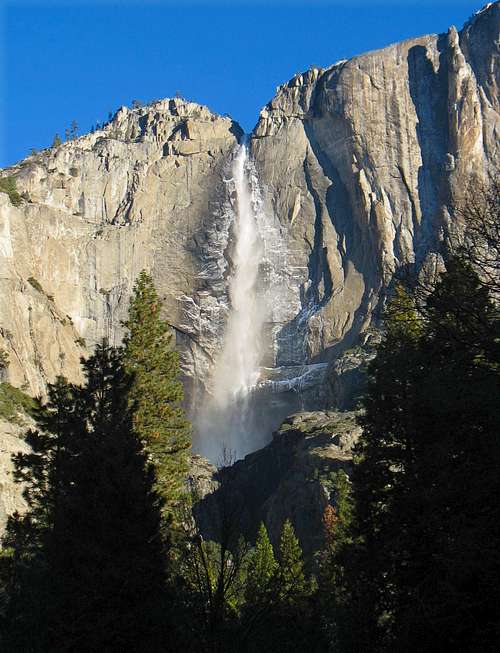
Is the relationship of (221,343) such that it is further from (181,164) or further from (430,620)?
(430,620)

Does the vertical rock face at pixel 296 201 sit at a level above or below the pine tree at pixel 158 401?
above

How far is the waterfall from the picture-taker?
288ft

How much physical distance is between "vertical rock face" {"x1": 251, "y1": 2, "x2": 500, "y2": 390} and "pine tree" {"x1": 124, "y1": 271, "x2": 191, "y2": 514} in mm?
54924

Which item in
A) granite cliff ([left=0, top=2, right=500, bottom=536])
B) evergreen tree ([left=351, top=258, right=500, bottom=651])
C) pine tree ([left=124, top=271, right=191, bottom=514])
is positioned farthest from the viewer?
granite cliff ([left=0, top=2, right=500, bottom=536])

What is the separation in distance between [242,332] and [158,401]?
213 ft

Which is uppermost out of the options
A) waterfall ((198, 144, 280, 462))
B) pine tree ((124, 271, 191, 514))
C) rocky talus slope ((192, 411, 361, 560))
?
waterfall ((198, 144, 280, 462))

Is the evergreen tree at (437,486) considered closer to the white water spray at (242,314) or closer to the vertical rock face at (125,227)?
the vertical rock face at (125,227)

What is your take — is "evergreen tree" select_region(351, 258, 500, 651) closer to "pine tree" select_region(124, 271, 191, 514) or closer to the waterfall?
"pine tree" select_region(124, 271, 191, 514)

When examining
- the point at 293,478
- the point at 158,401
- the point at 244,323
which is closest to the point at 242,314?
the point at 244,323

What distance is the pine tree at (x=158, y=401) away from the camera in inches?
1021

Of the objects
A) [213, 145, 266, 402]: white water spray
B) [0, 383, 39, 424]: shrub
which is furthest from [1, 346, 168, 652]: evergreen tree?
[213, 145, 266, 402]: white water spray

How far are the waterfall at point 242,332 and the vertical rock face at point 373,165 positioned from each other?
2783mm

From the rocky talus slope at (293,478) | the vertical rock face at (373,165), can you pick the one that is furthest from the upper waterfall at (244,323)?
the rocky talus slope at (293,478)

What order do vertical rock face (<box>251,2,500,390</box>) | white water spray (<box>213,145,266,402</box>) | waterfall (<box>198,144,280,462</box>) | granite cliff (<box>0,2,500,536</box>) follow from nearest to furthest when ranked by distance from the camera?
granite cliff (<box>0,2,500,536</box>), vertical rock face (<box>251,2,500,390</box>), waterfall (<box>198,144,280,462</box>), white water spray (<box>213,145,266,402</box>)
